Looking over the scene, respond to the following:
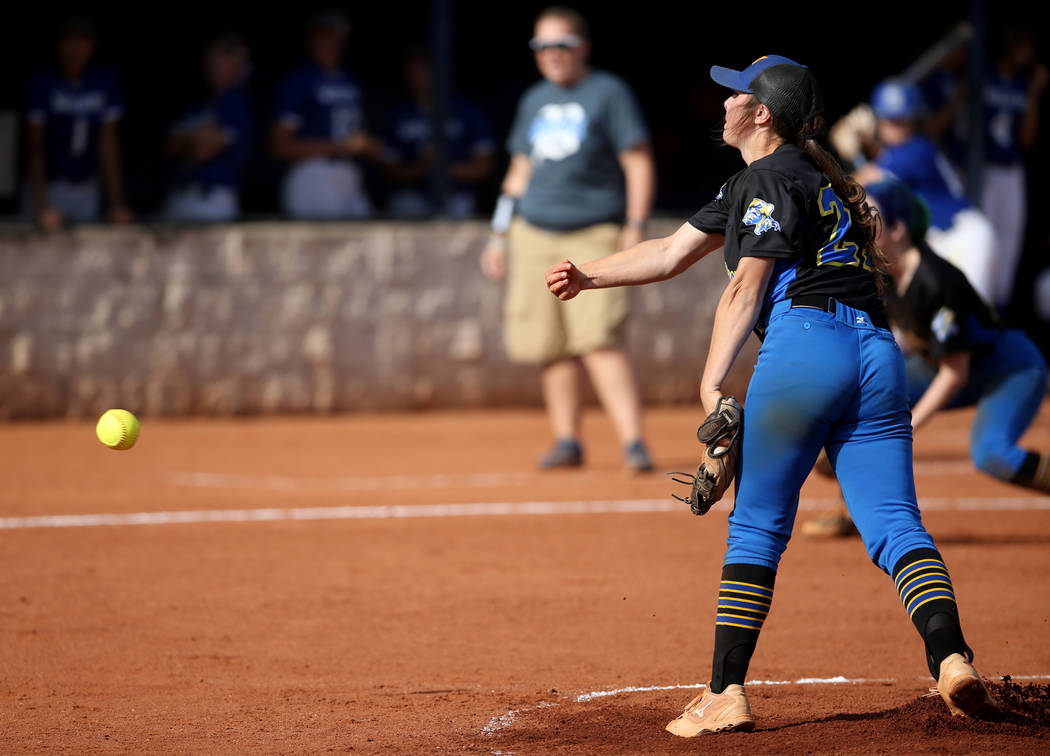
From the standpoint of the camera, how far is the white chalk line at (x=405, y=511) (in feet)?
27.3

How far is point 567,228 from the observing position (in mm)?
9719

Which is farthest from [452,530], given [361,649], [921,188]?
[921,188]

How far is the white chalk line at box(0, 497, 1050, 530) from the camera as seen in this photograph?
8.34 m

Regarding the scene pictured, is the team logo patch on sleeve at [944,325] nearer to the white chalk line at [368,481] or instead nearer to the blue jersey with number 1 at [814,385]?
the blue jersey with number 1 at [814,385]

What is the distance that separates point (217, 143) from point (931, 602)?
969 centimetres

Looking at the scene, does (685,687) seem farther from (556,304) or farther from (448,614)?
(556,304)

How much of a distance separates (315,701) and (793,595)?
7.79 ft

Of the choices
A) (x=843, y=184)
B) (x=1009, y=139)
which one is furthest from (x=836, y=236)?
(x=1009, y=139)

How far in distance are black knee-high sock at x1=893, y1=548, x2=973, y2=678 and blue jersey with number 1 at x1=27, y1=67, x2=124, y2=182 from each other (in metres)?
9.54

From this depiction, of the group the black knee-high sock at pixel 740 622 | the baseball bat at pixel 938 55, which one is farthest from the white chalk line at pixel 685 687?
the baseball bat at pixel 938 55

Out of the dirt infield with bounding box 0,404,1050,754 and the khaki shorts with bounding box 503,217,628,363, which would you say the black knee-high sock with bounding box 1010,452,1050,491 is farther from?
the khaki shorts with bounding box 503,217,628,363

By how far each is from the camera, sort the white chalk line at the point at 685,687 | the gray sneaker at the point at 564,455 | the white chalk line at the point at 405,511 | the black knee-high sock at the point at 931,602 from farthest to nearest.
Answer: the gray sneaker at the point at 564,455 < the white chalk line at the point at 405,511 < the white chalk line at the point at 685,687 < the black knee-high sock at the point at 931,602

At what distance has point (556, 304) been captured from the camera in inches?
387

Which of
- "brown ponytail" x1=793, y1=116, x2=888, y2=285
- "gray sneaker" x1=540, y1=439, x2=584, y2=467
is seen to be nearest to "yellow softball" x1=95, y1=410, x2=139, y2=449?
"brown ponytail" x1=793, y1=116, x2=888, y2=285
